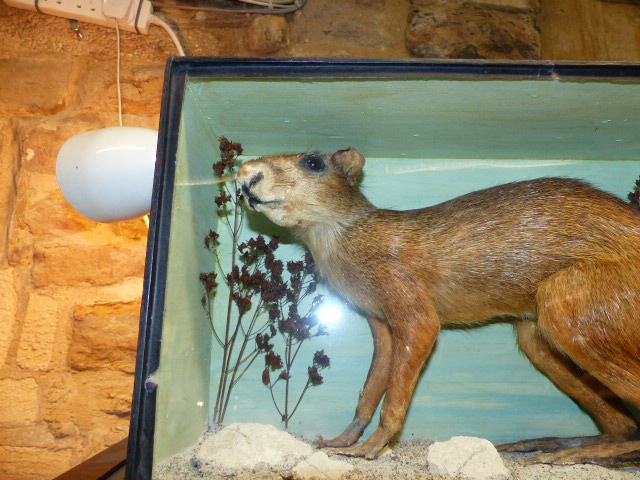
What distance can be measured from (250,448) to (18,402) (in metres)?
1.07

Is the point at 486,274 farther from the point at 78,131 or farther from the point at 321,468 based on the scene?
the point at 78,131

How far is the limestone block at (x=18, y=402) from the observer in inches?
78.4

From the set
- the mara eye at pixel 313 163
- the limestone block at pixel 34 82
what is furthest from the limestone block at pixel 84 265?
the mara eye at pixel 313 163

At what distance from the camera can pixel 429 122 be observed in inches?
74.9

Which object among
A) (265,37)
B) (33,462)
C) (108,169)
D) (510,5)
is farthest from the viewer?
(510,5)

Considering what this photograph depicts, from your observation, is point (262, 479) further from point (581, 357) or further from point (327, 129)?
point (327, 129)

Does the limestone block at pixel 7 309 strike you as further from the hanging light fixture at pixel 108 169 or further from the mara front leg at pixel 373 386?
the mara front leg at pixel 373 386

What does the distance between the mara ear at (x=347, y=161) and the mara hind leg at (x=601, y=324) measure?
0.78 m

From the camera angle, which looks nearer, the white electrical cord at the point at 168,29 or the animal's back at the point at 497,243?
the animal's back at the point at 497,243

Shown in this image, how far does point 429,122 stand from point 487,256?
1.76 ft

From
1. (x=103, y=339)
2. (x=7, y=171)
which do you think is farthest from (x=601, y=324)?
(x=7, y=171)

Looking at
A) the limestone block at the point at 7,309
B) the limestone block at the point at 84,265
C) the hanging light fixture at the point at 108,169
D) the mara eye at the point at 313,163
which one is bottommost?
the limestone block at the point at 7,309

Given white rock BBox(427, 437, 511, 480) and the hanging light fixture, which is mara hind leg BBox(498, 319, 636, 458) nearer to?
white rock BBox(427, 437, 511, 480)

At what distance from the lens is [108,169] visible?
1644 millimetres
